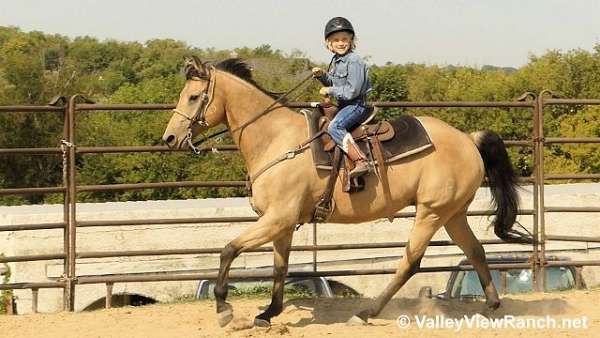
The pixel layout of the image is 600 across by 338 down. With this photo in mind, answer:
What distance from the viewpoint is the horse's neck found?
23.5 feet

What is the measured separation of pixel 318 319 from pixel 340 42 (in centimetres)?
215

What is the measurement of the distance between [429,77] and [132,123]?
20.9m

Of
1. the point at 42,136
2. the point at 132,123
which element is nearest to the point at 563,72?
the point at 132,123

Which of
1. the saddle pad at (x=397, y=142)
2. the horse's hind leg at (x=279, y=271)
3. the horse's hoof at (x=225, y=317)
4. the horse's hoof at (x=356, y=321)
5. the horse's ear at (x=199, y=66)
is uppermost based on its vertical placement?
the horse's ear at (x=199, y=66)

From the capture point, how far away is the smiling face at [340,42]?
714 cm

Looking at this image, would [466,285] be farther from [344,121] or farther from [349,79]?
[349,79]

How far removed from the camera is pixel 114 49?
90188 millimetres

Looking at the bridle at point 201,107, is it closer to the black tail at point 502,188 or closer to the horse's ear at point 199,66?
the horse's ear at point 199,66

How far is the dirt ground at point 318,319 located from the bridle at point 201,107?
139 centimetres

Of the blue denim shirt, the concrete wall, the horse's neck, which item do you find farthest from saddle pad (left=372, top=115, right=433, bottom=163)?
the concrete wall

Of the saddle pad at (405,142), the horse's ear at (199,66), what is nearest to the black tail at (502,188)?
the saddle pad at (405,142)

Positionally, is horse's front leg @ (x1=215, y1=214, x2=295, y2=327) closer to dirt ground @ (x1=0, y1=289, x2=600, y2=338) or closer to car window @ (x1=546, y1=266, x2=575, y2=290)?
dirt ground @ (x1=0, y1=289, x2=600, y2=338)

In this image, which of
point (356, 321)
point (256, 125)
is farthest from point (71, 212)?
point (356, 321)

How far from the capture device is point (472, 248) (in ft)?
25.4
